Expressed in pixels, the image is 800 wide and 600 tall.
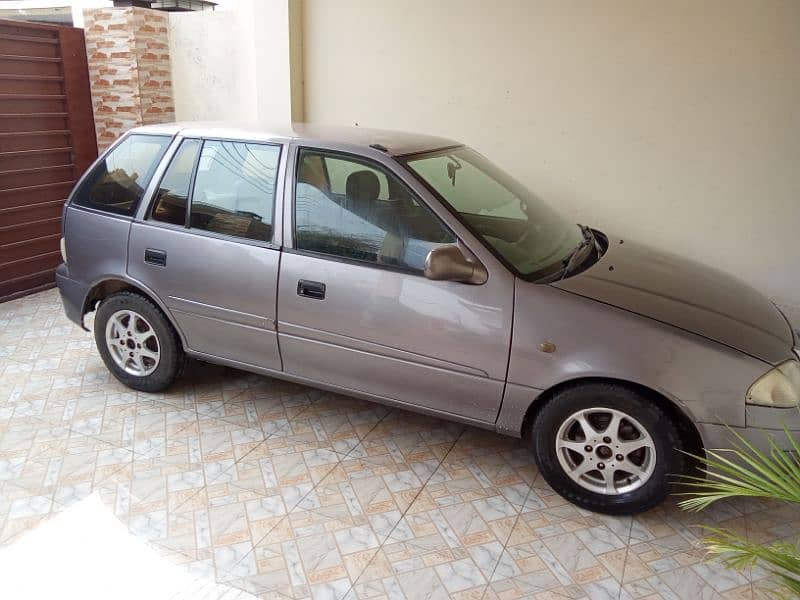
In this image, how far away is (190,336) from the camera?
3.55 m

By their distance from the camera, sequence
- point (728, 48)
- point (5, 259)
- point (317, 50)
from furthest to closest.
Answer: point (317, 50), point (5, 259), point (728, 48)

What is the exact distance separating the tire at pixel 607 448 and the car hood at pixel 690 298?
0.40 meters

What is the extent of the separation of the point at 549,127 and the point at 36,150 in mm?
4722

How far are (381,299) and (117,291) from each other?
1.85m

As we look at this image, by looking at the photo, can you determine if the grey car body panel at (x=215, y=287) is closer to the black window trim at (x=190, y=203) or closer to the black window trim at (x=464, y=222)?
the black window trim at (x=190, y=203)

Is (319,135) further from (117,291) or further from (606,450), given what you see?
(606,450)

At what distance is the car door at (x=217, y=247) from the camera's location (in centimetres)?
322

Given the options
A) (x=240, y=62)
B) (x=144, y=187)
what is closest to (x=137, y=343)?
(x=144, y=187)

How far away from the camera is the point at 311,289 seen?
3.08m


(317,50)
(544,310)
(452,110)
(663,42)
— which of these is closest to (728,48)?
(663,42)

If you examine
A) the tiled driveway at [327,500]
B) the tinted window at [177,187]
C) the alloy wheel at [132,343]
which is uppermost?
the tinted window at [177,187]

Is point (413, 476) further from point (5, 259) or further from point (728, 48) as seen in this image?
point (5, 259)

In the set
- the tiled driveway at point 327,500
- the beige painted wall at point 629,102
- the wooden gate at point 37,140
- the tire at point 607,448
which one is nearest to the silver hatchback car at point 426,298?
the tire at point 607,448

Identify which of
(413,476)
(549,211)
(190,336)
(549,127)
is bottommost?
(413,476)
